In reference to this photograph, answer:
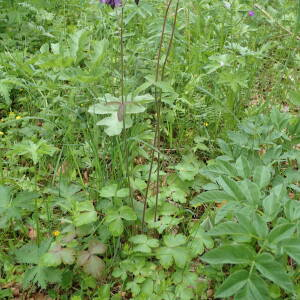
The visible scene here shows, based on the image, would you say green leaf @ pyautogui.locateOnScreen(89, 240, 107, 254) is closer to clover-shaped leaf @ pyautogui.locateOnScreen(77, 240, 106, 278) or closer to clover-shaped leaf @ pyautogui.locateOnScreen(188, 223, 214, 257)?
clover-shaped leaf @ pyautogui.locateOnScreen(77, 240, 106, 278)

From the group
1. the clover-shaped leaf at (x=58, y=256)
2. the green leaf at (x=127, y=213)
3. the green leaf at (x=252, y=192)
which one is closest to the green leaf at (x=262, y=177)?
the green leaf at (x=252, y=192)

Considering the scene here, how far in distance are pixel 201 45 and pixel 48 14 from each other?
4.81 ft

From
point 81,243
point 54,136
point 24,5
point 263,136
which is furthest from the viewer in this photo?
point 24,5

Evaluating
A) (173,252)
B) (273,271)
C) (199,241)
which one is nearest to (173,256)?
(173,252)

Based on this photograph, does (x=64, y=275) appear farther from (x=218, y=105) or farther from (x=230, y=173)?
(x=218, y=105)

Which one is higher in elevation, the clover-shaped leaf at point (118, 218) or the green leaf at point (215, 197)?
the green leaf at point (215, 197)

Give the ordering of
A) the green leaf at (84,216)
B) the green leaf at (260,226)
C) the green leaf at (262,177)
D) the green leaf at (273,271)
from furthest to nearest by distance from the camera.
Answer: the green leaf at (84,216)
the green leaf at (262,177)
the green leaf at (260,226)
the green leaf at (273,271)

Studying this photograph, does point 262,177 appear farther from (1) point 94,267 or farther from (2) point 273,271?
(1) point 94,267

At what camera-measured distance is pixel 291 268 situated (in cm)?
156

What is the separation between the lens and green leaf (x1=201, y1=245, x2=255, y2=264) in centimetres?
119

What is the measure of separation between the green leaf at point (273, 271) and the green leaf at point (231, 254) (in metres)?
0.03

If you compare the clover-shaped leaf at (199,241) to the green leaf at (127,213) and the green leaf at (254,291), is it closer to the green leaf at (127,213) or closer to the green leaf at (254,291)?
the green leaf at (127,213)

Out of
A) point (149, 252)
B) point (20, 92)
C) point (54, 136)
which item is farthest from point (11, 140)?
point (149, 252)

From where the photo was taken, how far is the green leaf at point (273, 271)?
3.66 feet
